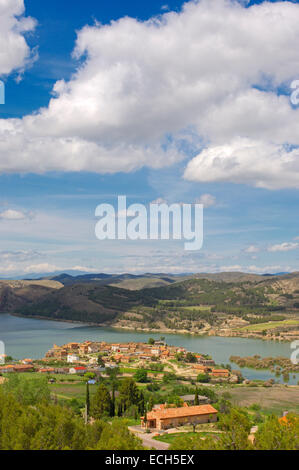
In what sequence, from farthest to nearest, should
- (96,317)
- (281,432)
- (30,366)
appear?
1. (96,317)
2. (30,366)
3. (281,432)

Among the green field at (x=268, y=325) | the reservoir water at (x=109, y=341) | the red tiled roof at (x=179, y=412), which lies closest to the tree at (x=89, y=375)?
the reservoir water at (x=109, y=341)

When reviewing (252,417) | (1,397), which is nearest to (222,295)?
(252,417)

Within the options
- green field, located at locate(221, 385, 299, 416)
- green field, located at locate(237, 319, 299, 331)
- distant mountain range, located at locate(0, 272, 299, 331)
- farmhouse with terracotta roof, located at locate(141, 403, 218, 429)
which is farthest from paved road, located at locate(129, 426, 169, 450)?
distant mountain range, located at locate(0, 272, 299, 331)

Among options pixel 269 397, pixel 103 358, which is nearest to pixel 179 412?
pixel 269 397

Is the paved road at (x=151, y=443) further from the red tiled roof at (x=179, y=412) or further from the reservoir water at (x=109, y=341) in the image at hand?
the reservoir water at (x=109, y=341)

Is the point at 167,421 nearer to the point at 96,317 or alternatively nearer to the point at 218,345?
the point at 218,345

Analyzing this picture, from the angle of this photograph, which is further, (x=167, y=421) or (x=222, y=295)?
(x=222, y=295)

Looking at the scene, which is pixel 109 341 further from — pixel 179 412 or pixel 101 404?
pixel 179 412
